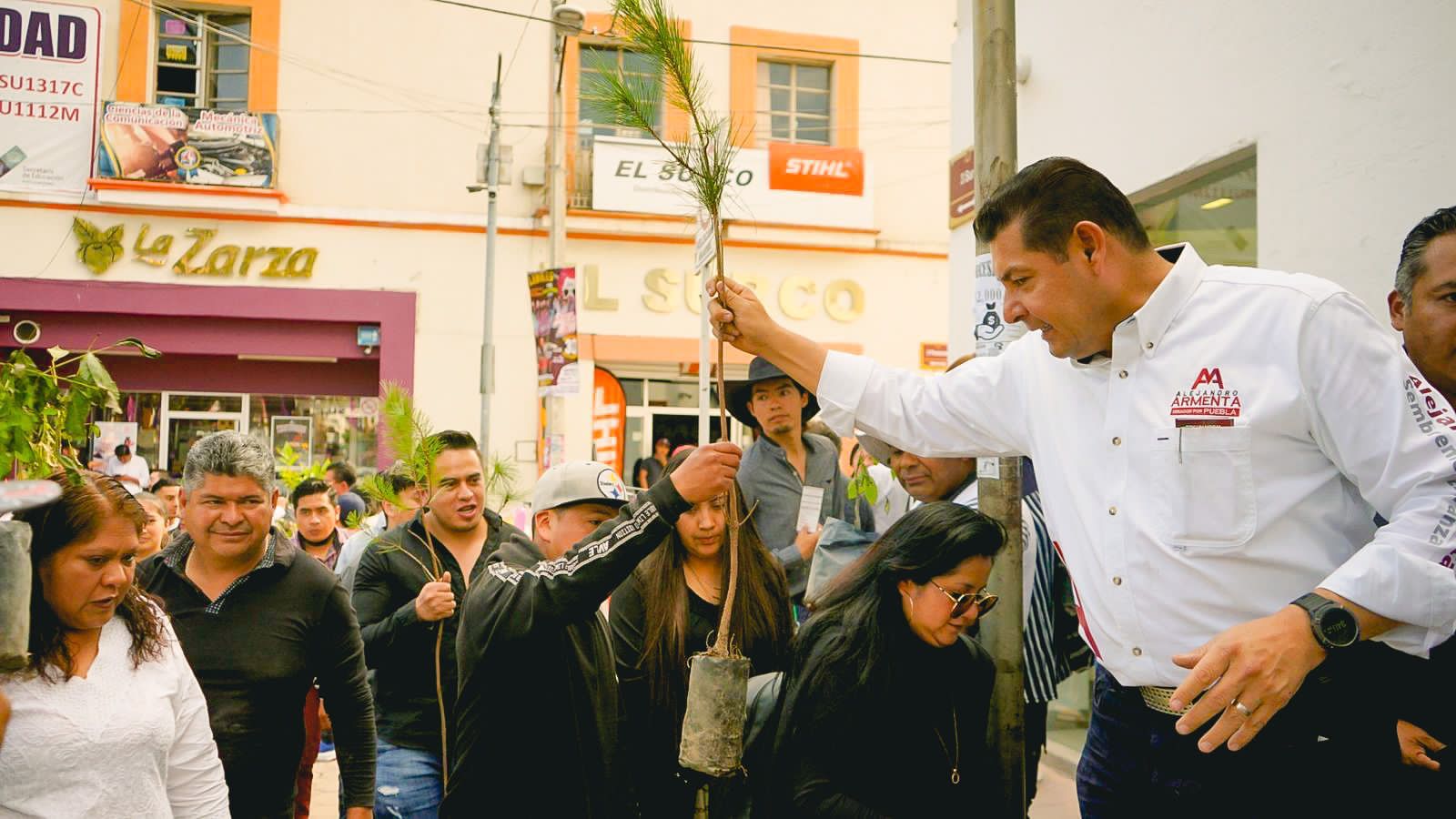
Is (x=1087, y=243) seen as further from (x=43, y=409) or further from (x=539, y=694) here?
(x=43, y=409)

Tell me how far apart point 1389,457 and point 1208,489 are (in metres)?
0.27

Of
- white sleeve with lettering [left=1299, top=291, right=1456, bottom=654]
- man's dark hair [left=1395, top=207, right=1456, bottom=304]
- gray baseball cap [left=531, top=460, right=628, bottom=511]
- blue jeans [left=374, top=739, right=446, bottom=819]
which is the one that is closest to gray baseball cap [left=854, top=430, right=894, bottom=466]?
gray baseball cap [left=531, top=460, right=628, bottom=511]

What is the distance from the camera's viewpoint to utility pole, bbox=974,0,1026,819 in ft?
10.1

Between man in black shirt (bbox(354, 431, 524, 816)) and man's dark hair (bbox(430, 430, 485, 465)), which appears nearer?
man in black shirt (bbox(354, 431, 524, 816))

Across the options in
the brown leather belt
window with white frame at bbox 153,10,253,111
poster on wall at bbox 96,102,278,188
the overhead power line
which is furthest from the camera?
the overhead power line

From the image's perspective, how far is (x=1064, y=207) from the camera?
82.7 inches

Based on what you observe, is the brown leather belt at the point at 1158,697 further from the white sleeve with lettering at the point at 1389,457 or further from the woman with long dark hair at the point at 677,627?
the woman with long dark hair at the point at 677,627

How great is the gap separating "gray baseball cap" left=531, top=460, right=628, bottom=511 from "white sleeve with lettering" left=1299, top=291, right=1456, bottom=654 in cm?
188

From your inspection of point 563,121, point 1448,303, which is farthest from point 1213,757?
point 563,121

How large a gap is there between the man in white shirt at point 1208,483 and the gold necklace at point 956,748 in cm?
50

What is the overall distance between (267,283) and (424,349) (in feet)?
6.99

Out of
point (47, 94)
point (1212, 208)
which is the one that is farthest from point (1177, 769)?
point (47, 94)

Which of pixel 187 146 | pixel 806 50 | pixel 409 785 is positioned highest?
pixel 806 50

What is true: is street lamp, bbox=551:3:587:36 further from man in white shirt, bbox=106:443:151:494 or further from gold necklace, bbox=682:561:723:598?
gold necklace, bbox=682:561:723:598
